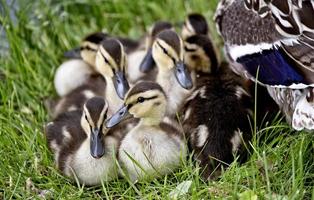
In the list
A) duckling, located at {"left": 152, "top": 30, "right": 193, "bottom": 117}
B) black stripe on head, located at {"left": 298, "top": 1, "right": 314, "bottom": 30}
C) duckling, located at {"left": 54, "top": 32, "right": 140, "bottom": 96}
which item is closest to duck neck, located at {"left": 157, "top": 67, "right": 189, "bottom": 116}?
duckling, located at {"left": 152, "top": 30, "right": 193, "bottom": 117}

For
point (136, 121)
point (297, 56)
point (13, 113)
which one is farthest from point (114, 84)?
point (297, 56)

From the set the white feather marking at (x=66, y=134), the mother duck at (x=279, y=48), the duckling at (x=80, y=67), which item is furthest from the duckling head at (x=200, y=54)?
the white feather marking at (x=66, y=134)

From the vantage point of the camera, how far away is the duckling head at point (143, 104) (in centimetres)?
395

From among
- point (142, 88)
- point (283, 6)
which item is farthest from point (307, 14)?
point (142, 88)

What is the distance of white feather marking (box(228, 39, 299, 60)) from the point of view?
12.5 ft

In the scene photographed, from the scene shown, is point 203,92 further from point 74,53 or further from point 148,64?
point 74,53

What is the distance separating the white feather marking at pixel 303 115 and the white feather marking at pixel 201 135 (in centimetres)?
40

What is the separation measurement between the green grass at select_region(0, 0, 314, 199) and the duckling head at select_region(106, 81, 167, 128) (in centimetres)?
26

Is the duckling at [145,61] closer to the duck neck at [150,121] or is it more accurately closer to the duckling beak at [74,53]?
the duckling beak at [74,53]

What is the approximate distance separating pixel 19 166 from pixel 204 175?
840 millimetres

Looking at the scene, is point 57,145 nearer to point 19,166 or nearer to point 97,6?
point 19,166

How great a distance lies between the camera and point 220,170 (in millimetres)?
3939

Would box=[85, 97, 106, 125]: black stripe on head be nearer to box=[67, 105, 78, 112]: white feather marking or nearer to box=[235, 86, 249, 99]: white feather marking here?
box=[67, 105, 78, 112]: white feather marking

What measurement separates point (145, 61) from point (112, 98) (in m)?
0.33
